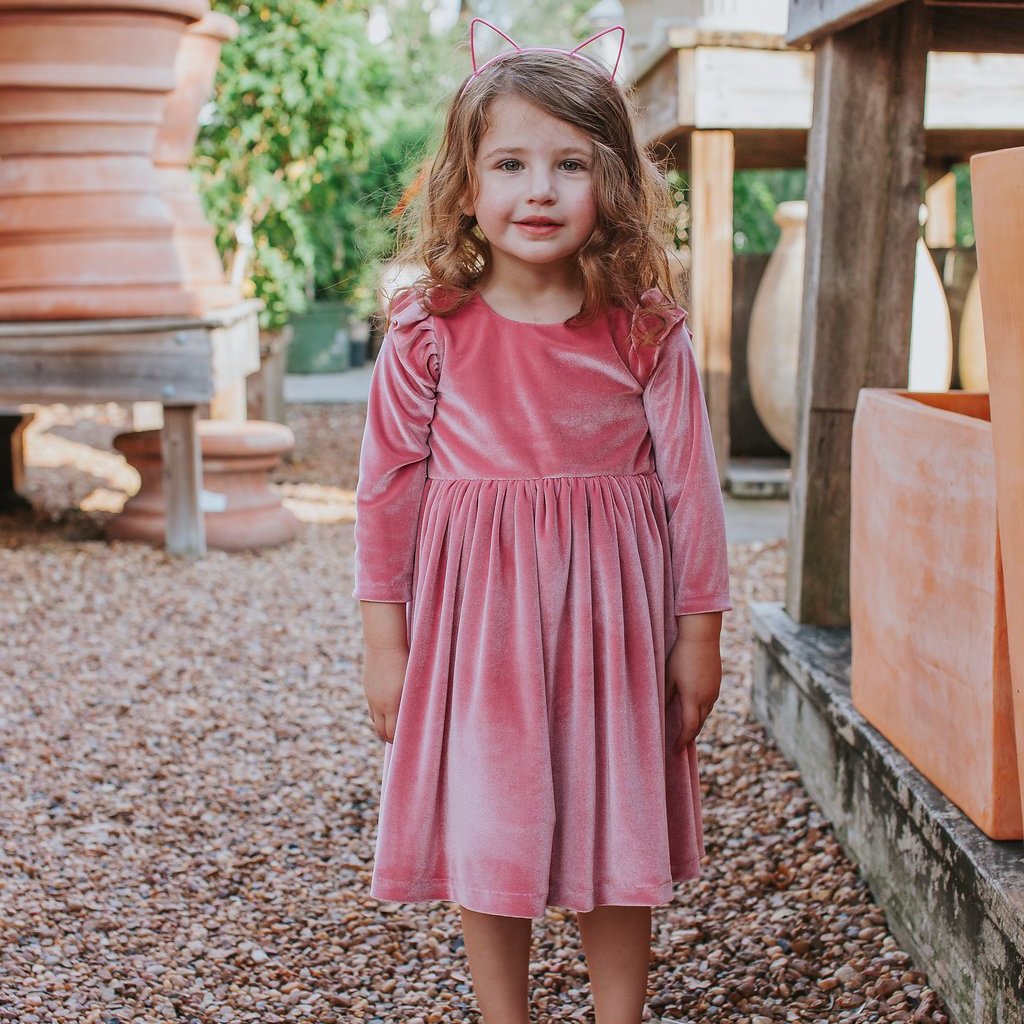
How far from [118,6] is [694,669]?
10.9 ft

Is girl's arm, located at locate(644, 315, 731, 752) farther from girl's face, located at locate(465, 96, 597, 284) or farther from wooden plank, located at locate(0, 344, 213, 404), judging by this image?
wooden plank, located at locate(0, 344, 213, 404)

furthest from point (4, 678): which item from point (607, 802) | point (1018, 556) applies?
point (1018, 556)

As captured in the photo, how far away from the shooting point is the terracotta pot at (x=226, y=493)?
4520mm

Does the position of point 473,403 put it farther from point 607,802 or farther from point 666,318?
point 607,802

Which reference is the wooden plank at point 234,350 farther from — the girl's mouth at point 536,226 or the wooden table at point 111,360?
the girl's mouth at point 536,226

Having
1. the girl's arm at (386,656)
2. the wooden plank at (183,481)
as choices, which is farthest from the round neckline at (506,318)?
the wooden plank at (183,481)

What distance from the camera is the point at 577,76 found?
4.83 feet

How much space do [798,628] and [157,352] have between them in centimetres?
243

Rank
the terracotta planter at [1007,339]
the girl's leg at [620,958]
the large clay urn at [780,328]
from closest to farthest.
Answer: the terracotta planter at [1007,339]
the girl's leg at [620,958]
the large clay urn at [780,328]

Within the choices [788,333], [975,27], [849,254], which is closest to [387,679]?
[849,254]

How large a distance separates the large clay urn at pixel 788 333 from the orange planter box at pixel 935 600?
9.07ft

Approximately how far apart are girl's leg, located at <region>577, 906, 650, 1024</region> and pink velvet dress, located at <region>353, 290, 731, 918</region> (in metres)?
0.08

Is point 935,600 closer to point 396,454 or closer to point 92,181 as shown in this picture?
point 396,454

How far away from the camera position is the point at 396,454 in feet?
4.97
